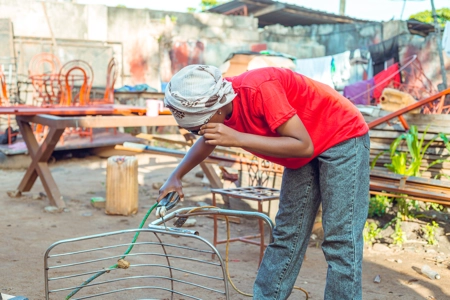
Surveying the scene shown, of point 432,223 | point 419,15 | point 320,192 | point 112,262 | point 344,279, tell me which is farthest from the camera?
point 419,15

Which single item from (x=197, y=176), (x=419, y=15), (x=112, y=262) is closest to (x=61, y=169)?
(x=197, y=176)

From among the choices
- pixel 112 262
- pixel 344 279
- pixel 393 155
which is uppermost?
pixel 344 279

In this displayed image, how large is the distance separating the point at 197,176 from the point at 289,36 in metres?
11.4

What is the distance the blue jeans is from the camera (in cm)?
232

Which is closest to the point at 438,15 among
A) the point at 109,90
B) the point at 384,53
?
the point at 384,53

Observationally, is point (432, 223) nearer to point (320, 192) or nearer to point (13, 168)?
point (320, 192)

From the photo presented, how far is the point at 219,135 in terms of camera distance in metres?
1.97

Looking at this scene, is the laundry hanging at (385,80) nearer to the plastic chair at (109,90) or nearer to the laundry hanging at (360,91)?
the laundry hanging at (360,91)

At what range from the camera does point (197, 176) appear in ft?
25.7

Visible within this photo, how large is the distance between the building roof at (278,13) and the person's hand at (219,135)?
54.3 ft

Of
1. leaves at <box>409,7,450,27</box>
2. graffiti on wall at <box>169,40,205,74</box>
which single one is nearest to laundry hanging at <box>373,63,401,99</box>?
graffiti on wall at <box>169,40,205,74</box>

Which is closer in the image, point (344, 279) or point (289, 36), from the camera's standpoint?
point (344, 279)

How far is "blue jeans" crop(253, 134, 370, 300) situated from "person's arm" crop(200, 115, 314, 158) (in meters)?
0.30

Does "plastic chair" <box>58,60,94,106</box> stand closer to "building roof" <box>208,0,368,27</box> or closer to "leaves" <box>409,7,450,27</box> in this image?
"building roof" <box>208,0,368,27</box>
